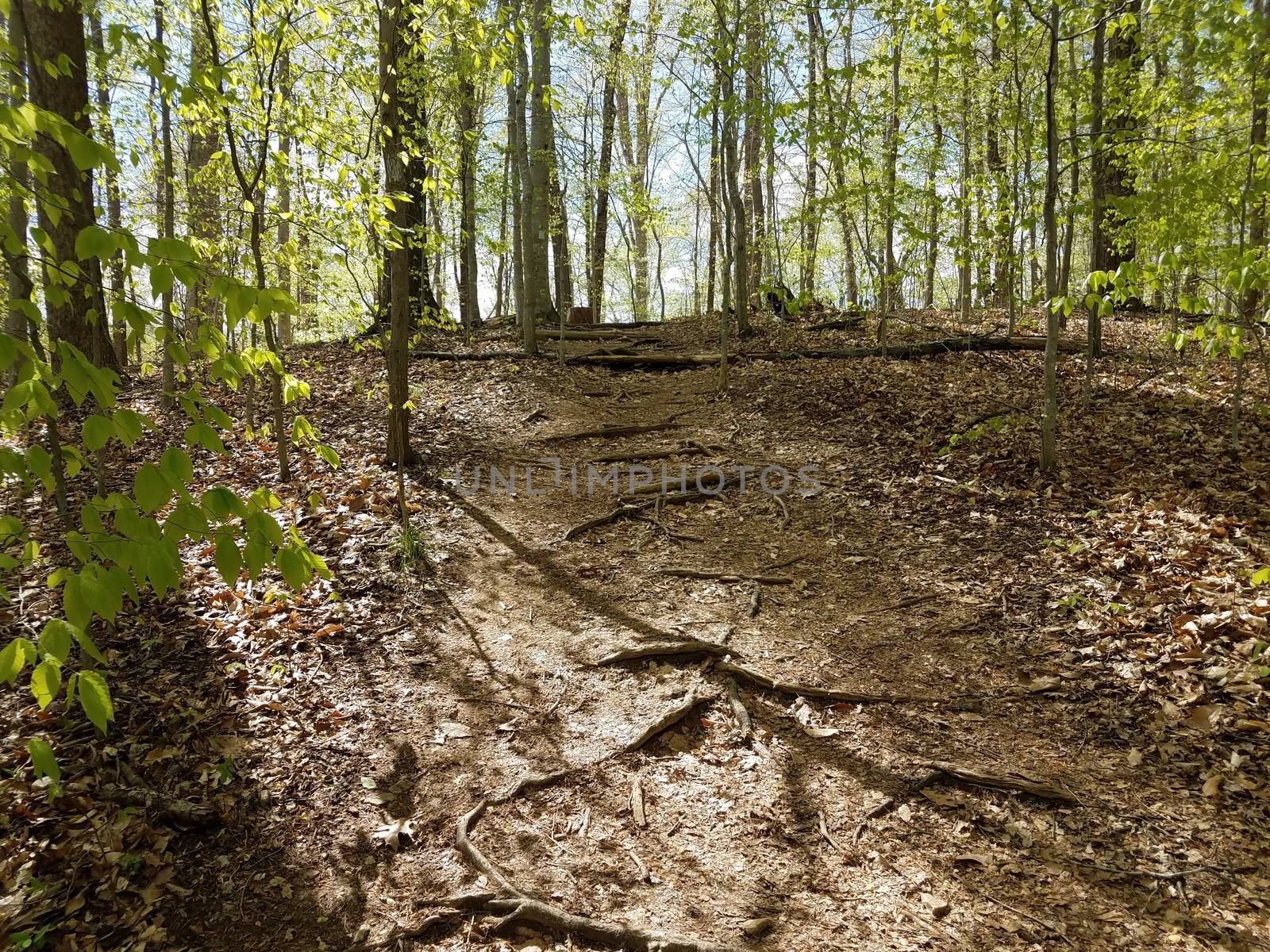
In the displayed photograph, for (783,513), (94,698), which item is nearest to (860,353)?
(783,513)

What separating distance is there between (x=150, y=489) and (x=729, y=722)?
11.8 ft

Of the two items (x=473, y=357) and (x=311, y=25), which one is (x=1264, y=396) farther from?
(x=311, y=25)

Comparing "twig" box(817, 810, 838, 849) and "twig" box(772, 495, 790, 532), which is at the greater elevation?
"twig" box(772, 495, 790, 532)

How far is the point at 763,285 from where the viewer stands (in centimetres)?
967

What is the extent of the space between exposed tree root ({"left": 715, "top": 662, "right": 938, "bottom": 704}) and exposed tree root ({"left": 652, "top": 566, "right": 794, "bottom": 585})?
1277mm

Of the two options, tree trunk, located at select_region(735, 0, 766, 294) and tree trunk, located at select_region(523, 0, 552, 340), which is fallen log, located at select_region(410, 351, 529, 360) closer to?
tree trunk, located at select_region(523, 0, 552, 340)

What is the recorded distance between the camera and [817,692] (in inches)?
179

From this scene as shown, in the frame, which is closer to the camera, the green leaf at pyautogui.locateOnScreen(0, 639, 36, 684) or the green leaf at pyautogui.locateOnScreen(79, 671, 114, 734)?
the green leaf at pyautogui.locateOnScreen(0, 639, 36, 684)

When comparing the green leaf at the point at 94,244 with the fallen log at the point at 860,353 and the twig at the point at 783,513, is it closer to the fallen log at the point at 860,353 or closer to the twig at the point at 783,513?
the twig at the point at 783,513

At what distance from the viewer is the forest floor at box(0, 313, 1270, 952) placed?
3156 mm

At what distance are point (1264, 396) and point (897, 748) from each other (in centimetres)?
806

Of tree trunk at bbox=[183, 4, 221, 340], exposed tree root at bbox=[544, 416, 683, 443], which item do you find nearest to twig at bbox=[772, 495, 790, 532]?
exposed tree root at bbox=[544, 416, 683, 443]

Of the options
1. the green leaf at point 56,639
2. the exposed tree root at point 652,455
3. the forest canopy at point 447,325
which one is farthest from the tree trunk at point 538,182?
the green leaf at point 56,639

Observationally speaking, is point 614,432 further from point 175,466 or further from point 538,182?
point 175,466
